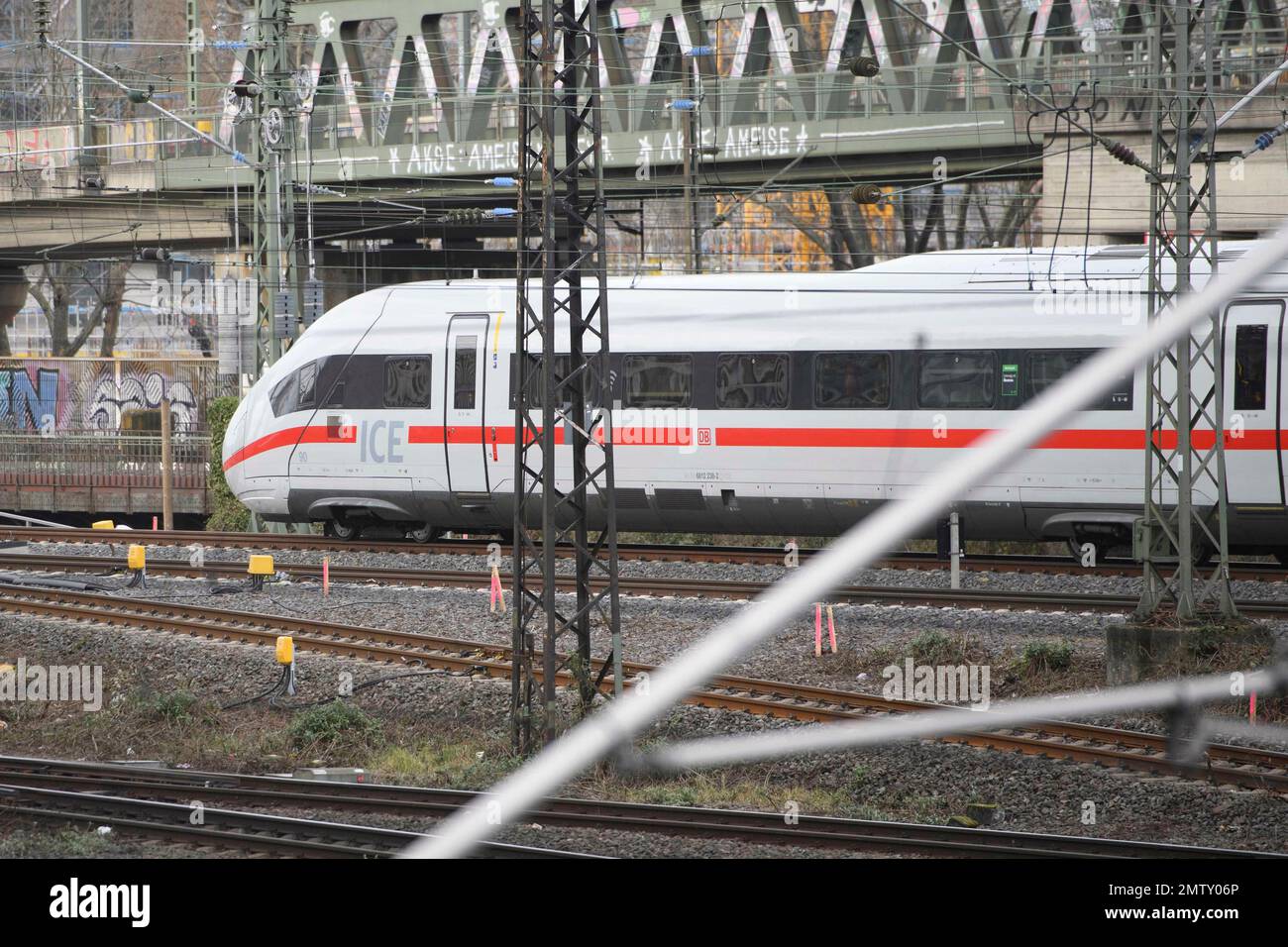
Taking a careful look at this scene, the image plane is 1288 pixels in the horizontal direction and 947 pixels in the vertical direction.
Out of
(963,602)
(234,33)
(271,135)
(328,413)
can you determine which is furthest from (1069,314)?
(234,33)

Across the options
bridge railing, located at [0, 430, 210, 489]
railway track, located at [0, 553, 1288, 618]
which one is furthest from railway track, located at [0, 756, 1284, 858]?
bridge railing, located at [0, 430, 210, 489]

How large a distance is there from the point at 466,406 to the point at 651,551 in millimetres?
3413

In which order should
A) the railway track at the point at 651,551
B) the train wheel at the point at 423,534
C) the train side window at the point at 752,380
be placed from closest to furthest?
the railway track at the point at 651,551, the train side window at the point at 752,380, the train wheel at the point at 423,534

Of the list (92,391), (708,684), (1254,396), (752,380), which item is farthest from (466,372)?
(92,391)

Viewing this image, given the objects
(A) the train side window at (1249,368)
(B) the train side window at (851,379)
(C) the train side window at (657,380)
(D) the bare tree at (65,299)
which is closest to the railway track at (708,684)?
(C) the train side window at (657,380)

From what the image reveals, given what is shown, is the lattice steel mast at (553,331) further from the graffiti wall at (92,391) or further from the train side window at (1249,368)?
the graffiti wall at (92,391)

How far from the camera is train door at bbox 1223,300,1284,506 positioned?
16.2 metres

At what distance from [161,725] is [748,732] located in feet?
18.3

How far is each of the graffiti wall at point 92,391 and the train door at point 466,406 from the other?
15507 mm

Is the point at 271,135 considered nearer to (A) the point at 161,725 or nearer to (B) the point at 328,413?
(B) the point at 328,413

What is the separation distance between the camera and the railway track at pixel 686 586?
15844 mm

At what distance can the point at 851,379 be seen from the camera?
18.0 metres

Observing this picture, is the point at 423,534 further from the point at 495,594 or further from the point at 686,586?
the point at 686,586

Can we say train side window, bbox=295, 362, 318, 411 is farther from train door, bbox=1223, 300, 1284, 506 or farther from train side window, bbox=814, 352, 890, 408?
train door, bbox=1223, 300, 1284, 506
